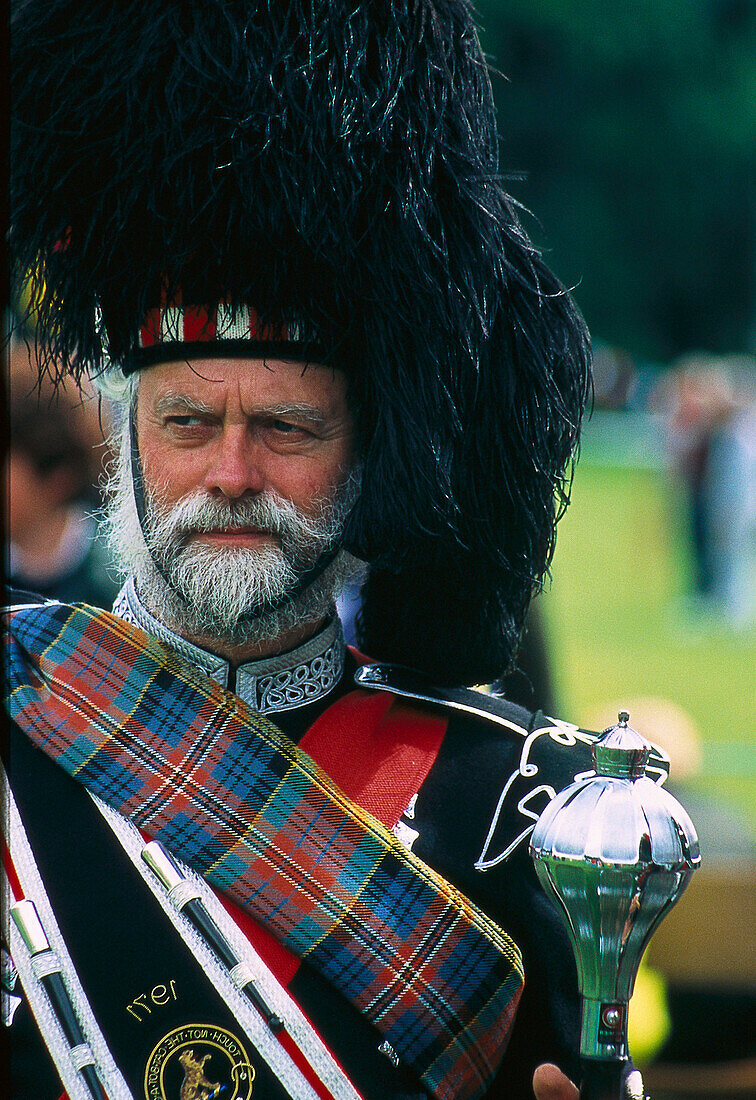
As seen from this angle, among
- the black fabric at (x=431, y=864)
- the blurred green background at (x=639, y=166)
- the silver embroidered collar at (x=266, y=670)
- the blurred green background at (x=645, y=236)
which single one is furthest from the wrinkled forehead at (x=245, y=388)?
the blurred green background at (x=639, y=166)

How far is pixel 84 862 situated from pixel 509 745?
0.64m

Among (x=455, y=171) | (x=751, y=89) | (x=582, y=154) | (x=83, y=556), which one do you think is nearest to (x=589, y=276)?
(x=582, y=154)

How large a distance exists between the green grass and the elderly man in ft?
6.85

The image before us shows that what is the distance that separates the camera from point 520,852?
202cm

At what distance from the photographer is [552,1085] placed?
6.17 feet

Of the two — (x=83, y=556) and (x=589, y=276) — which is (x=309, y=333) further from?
(x=589, y=276)

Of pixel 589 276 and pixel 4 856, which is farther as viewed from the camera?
pixel 589 276

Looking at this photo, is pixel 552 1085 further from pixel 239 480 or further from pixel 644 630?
pixel 644 630

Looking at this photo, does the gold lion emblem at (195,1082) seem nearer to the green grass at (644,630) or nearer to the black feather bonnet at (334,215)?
the black feather bonnet at (334,215)

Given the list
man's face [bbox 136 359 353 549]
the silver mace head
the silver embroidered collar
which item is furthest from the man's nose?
the silver mace head

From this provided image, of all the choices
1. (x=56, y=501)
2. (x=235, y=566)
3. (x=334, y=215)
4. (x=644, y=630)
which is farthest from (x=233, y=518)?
(x=644, y=630)

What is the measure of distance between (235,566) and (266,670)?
7.8 inches

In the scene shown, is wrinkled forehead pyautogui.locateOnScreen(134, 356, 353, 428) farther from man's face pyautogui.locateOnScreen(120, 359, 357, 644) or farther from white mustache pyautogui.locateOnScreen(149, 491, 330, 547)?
white mustache pyautogui.locateOnScreen(149, 491, 330, 547)

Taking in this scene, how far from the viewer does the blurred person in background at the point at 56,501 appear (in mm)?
3939
